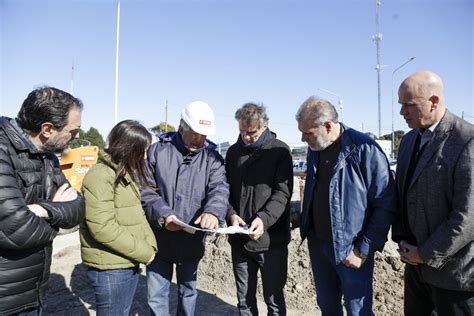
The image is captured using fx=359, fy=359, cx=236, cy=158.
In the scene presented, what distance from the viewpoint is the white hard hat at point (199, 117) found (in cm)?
292

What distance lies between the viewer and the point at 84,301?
4.36 m

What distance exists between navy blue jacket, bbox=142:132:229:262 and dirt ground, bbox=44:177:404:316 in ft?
4.89

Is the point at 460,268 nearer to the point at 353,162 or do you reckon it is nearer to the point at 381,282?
the point at 353,162

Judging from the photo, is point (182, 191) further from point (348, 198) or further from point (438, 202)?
point (438, 202)

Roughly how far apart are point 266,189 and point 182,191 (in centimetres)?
72

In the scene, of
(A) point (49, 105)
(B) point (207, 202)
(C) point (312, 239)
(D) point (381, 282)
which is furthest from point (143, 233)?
(D) point (381, 282)

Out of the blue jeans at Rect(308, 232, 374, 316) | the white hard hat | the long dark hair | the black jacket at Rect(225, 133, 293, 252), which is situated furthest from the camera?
the black jacket at Rect(225, 133, 293, 252)

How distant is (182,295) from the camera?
313 cm

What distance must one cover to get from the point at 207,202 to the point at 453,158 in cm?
178

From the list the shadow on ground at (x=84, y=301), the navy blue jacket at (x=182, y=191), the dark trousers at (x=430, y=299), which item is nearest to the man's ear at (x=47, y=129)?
the navy blue jacket at (x=182, y=191)

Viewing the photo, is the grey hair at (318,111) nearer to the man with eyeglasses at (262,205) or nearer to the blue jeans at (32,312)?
the man with eyeglasses at (262,205)

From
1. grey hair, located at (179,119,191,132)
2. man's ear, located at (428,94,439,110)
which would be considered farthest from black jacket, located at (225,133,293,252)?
man's ear, located at (428,94,439,110)

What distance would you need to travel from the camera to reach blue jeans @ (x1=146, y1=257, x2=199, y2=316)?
2992mm

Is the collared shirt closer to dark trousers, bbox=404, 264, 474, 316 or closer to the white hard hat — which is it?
dark trousers, bbox=404, 264, 474, 316
